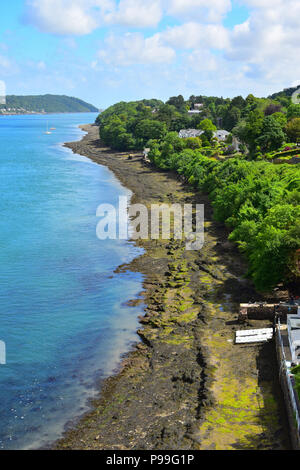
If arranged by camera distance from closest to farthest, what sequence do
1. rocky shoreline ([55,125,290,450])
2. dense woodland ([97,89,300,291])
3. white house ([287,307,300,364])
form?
1. rocky shoreline ([55,125,290,450])
2. white house ([287,307,300,364])
3. dense woodland ([97,89,300,291])

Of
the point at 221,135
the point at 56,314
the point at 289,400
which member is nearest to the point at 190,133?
the point at 221,135

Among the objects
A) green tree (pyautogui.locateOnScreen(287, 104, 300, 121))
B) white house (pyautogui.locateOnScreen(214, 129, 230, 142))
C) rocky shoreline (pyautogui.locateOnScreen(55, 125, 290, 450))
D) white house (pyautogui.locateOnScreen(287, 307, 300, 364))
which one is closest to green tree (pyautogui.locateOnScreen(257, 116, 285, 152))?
green tree (pyautogui.locateOnScreen(287, 104, 300, 121))

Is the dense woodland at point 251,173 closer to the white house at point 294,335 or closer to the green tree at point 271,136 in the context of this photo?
the green tree at point 271,136

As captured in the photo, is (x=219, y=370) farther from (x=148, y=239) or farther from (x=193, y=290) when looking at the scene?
(x=148, y=239)

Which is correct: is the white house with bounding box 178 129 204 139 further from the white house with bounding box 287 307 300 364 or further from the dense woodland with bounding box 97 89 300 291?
the white house with bounding box 287 307 300 364

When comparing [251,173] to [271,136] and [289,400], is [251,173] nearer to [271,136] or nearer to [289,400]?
[271,136]

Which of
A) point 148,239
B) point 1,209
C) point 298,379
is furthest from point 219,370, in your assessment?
point 1,209

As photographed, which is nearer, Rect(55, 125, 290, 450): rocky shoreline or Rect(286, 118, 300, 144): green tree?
Rect(55, 125, 290, 450): rocky shoreline

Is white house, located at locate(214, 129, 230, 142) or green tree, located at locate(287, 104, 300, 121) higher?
green tree, located at locate(287, 104, 300, 121)
